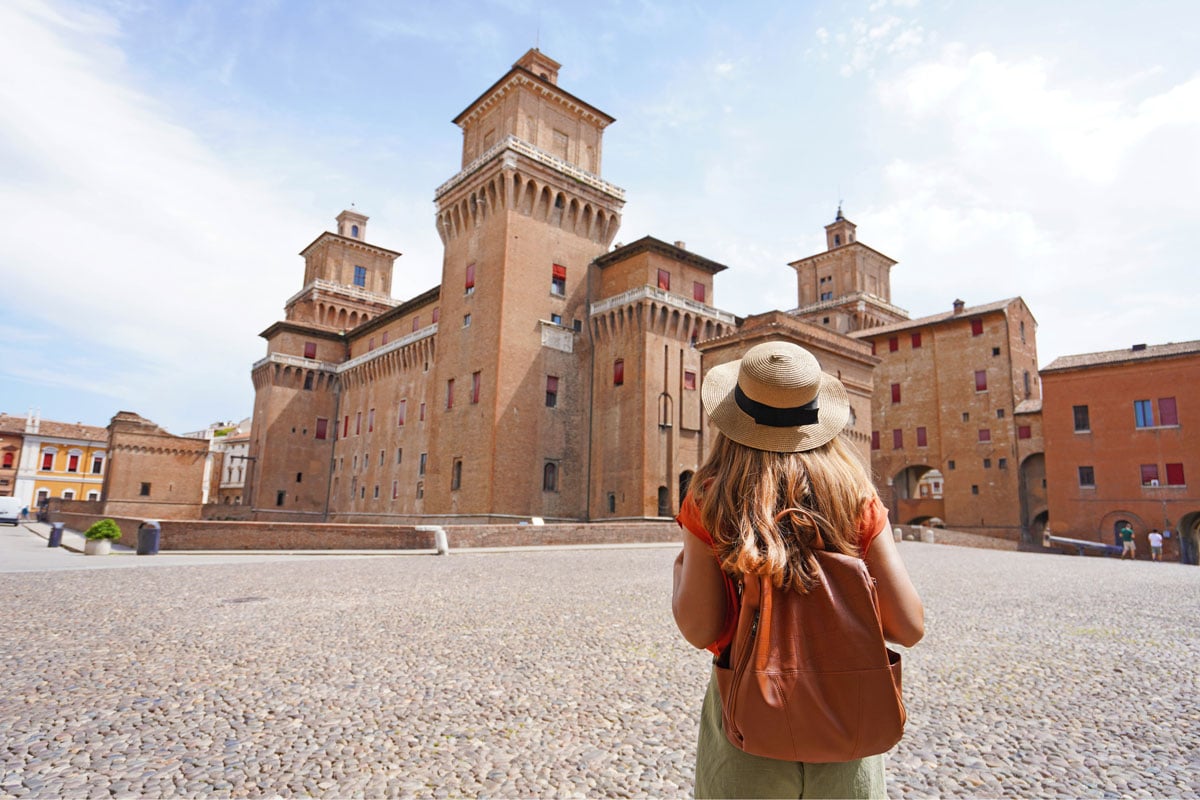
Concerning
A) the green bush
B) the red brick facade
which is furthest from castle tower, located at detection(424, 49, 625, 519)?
the red brick facade

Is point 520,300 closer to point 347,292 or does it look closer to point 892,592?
point 347,292

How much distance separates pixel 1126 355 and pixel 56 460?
247 ft

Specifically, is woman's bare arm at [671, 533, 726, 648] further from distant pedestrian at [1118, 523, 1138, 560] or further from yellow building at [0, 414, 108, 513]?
yellow building at [0, 414, 108, 513]

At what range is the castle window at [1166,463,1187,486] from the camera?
98.1 feet

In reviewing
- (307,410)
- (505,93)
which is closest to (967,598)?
(505,93)

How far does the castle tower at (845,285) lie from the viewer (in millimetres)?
53188

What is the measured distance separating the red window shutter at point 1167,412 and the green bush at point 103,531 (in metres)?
39.8

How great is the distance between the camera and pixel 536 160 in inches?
1318

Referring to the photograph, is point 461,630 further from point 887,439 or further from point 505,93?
point 887,439

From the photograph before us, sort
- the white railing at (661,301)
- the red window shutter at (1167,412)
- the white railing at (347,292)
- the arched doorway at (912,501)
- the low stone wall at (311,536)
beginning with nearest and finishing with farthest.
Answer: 1. the low stone wall at (311,536)
2. the red window shutter at (1167,412)
3. the white railing at (661,301)
4. the arched doorway at (912,501)
5. the white railing at (347,292)

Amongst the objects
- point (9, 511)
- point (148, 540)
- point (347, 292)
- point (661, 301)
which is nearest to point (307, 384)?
point (347, 292)

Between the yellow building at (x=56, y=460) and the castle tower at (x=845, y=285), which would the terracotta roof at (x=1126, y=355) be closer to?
the castle tower at (x=845, y=285)

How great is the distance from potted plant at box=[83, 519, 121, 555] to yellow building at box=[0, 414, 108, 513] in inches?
1871

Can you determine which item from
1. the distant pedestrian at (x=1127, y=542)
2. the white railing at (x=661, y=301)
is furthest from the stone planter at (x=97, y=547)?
the distant pedestrian at (x=1127, y=542)
